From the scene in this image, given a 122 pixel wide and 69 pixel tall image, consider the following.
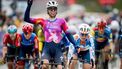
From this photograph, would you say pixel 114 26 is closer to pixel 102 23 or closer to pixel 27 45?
pixel 102 23

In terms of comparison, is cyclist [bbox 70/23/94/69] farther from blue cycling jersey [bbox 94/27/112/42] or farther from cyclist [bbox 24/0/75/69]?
blue cycling jersey [bbox 94/27/112/42]

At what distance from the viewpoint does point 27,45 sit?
22.0 meters

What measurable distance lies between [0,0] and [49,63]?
20.1 meters

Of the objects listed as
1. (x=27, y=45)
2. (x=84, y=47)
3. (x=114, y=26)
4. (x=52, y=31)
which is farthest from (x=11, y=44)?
(x=114, y=26)

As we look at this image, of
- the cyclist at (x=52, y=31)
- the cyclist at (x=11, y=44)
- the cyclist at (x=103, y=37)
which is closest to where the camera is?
the cyclist at (x=52, y=31)

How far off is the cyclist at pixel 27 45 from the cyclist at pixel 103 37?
9.41 feet

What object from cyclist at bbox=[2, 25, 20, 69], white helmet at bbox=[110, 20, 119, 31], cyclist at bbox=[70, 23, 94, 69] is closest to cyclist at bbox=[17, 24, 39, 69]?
cyclist at bbox=[2, 25, 20, 69]

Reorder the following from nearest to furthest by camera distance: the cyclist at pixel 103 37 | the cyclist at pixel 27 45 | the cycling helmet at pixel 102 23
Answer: the cyclist at pixel 27 45 → the cycling helmet at pixel 102 23 → the cyclist at pixel 103 37

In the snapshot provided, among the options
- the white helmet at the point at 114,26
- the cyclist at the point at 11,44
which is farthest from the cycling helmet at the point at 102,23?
the white helmet at the point at 114,26

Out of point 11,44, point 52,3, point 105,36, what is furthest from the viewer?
point 105,36

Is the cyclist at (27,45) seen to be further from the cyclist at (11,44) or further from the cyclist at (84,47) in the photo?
the cyclist at (84,47)

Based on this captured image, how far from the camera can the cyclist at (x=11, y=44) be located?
72.5 ft

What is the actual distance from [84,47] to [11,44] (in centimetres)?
240

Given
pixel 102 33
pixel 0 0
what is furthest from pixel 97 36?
pixel 0 0
